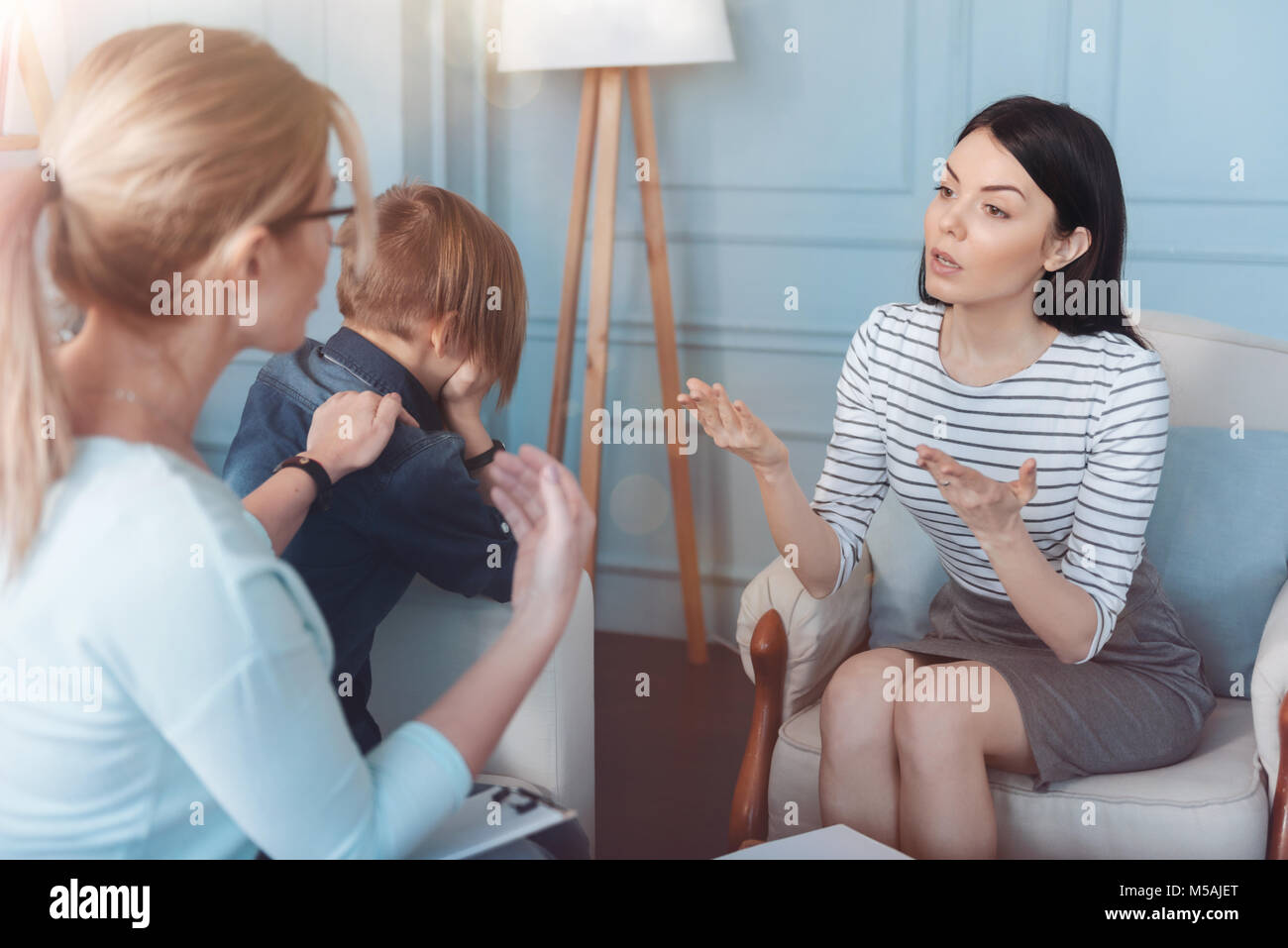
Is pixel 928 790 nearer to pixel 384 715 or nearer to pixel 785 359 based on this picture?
pixel 384 715

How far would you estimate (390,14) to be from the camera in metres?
2.57

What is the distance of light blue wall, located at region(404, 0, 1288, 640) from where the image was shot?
2236 mm

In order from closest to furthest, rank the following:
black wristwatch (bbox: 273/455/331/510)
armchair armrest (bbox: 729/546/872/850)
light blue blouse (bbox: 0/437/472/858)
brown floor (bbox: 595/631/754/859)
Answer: light blue blouse (bbox: 0/437/472/858)
black wristwatch (bbox: 273/455/331/510)
armchair armrest (bbox: 729/546/872/850)
brown floor (bbox: 595/631/754/859)

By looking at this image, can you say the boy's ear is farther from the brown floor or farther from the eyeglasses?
the brown floor

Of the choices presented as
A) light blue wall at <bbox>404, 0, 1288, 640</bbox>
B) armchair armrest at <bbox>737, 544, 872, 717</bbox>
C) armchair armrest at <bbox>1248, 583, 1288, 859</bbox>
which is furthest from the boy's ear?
light blue wall at <bbox>404, 0, 1288, 640</bbox>

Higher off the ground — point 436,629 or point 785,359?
point 785,359

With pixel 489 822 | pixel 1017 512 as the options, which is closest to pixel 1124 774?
pixel 1017 512

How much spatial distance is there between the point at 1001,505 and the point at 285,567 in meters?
0.70

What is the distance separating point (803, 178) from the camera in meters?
2.54

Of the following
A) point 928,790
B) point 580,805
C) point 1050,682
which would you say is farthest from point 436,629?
point 1050,682

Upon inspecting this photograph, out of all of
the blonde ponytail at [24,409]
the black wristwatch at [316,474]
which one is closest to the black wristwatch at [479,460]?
the black wristwatch at [316,474]

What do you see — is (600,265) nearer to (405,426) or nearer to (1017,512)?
(405,426)

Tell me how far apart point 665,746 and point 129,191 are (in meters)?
1.69

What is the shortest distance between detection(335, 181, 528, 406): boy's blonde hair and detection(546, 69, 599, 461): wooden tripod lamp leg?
1.06 metres
